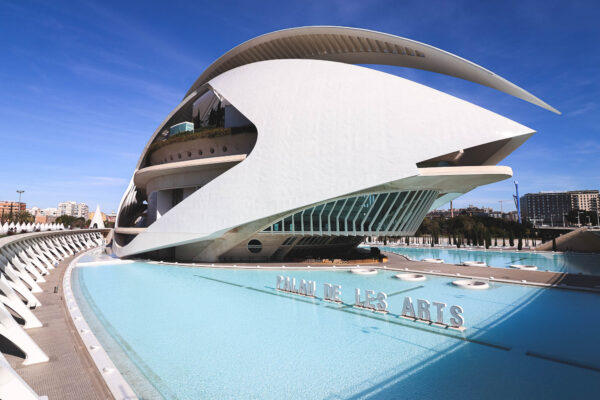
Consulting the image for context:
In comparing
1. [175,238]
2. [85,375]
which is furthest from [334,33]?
[85,375]

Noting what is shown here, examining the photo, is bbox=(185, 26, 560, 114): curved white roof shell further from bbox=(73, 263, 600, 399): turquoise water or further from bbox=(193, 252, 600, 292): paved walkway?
bbox=(73, 263, 600, 399): turquoise water

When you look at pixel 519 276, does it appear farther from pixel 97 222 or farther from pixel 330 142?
pixel 97 222

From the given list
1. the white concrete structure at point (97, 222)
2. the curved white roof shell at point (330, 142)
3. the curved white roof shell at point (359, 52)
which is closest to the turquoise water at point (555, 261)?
the curved white roof shell at point (330, 142)

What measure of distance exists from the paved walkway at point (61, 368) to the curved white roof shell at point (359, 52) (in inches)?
790

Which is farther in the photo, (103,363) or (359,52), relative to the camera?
(359,52)

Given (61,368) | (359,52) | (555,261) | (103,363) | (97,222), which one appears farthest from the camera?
(97,222)

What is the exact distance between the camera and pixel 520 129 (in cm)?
1596

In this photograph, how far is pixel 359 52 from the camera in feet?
74.8

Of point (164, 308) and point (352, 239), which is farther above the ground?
point (352, 239)

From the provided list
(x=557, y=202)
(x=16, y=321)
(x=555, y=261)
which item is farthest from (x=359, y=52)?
(x=557, y=202)

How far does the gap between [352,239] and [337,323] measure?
1821 cm

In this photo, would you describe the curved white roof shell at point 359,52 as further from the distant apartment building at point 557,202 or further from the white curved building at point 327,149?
the distant apartment building at point 557,202

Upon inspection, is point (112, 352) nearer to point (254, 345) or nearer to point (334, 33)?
point (254, 345)

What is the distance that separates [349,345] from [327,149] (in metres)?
12.4
